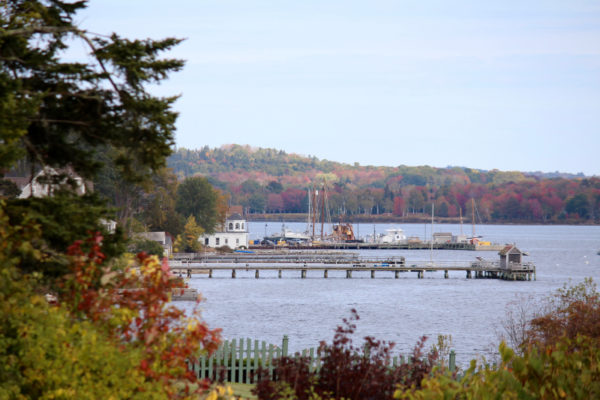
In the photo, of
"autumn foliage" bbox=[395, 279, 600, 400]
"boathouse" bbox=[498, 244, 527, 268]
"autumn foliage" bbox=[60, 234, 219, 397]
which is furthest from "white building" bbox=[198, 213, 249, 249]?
"autumn foliage" bbox=[395, 279, 600, 400]

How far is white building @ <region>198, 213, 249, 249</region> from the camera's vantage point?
142 m

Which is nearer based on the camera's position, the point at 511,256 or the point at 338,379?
the point at 338,379

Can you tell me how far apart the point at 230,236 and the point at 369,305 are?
68.4 metres

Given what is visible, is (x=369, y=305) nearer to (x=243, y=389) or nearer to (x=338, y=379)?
(x=243, y=389)

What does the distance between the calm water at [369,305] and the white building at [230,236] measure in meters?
26.8

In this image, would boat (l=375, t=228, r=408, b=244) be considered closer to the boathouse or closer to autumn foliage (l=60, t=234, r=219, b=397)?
the boathouse

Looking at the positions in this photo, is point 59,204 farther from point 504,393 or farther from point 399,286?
point 399,286

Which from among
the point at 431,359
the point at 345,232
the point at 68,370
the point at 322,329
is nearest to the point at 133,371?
the point at 68,370

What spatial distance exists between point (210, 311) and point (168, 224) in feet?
153

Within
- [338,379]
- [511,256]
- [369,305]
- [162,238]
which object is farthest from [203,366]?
[511,256]

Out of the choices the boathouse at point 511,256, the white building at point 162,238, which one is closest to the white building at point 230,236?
the white building at point 162,238

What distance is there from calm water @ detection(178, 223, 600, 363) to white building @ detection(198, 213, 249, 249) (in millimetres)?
26819

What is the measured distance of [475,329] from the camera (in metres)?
66.7

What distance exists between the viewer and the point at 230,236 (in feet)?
476
